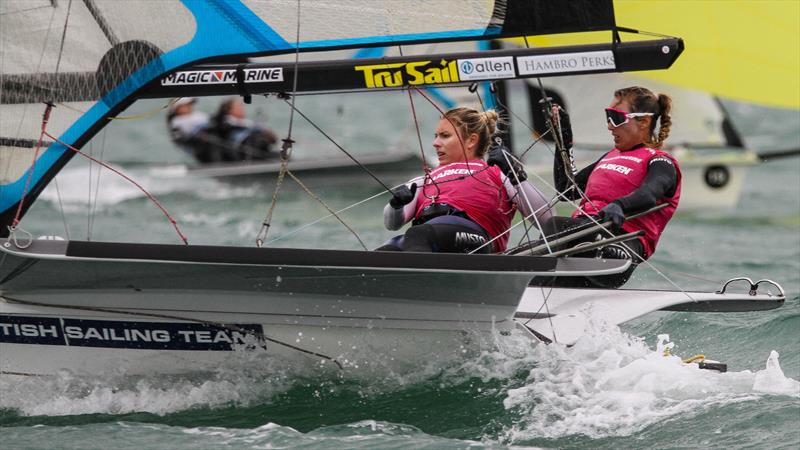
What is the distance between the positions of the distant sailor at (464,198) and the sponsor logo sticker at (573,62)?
45 cm

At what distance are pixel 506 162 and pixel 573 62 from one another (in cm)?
47

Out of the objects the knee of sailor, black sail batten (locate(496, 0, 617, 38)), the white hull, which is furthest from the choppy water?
the white hull

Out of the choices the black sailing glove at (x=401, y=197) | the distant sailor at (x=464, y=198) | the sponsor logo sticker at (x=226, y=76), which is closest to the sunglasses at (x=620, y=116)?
the distant sailor at (x=464, y=198)

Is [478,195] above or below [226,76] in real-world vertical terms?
below

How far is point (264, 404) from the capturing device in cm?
413

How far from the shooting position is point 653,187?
14.3 feet

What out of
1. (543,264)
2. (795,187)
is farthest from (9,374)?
(795,187)

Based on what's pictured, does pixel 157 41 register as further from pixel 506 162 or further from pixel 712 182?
pixel 712 182

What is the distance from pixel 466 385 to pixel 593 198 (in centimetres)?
101

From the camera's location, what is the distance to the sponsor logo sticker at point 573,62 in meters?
3.95

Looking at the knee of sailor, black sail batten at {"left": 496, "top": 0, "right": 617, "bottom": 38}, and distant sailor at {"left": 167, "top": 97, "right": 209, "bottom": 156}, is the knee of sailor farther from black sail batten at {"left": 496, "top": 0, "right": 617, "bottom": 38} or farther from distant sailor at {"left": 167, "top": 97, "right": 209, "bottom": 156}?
distant sailor at {"left": 167, "top": 97, "right": 209, "bottom": 156}

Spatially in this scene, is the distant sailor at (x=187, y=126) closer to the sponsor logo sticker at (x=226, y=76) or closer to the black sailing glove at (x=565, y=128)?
the sponsor logo sticker at (x=226, y=76)

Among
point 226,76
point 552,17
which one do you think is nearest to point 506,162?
point 552,17

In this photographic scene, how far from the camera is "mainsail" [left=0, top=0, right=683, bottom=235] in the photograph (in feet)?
13.4
